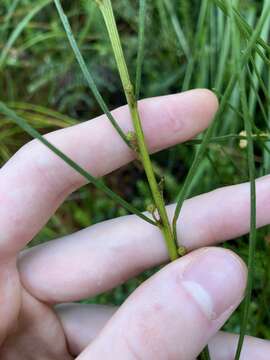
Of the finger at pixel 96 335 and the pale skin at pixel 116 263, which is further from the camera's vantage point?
the finger at pixel 96 335

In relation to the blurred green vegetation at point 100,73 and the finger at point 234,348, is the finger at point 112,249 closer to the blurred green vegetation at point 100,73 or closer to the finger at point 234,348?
the finger at point 234,348

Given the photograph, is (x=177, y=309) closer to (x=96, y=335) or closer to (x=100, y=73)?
(x=96, y=335)

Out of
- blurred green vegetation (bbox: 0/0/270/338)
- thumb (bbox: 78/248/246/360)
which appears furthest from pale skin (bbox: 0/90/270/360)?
blurred green vegetation (bbox: 0/0/270/338)

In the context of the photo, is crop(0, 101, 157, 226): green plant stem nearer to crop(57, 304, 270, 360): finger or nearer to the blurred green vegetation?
crop(57, 304, 270, 360): finger

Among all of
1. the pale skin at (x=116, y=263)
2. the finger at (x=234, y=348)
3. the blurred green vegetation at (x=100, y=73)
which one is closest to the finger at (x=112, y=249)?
the pale skin at (x=116, y=263)

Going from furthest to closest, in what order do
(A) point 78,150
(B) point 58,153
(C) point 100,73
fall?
(C) point 100,73 < (A) point 78,150 < (B) point 58,153

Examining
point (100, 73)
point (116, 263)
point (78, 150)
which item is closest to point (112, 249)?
point (116, 263)
